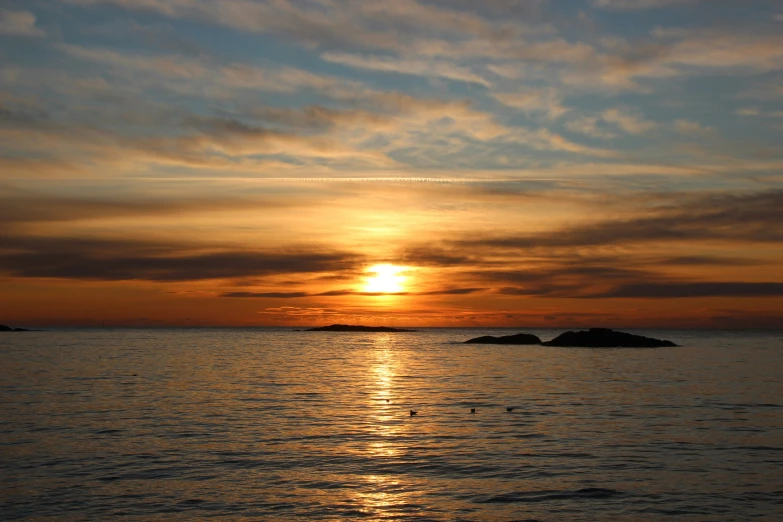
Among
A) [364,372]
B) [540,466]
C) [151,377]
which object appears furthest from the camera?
[364,372]

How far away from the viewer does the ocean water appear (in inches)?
957

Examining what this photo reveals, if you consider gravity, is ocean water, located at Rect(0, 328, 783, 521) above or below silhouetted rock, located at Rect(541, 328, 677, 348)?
below

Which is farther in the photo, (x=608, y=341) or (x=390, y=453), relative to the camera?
(x=608, y=341)

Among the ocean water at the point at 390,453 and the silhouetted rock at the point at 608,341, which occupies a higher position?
the silhouetted rock at the point at 608,341

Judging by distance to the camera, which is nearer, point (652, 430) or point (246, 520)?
point (246, 520)

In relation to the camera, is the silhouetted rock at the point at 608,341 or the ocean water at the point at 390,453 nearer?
the ocean water at the point at 390,453

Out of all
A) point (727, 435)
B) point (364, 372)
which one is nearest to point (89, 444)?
point (727, 435)

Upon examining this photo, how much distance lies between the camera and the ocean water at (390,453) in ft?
79.7

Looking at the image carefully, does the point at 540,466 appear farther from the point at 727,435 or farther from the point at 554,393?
the point at 554,393

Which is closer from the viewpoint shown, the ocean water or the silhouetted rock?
the ocean water

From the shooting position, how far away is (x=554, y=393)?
60969 millimetres

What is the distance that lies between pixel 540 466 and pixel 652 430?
517 inches

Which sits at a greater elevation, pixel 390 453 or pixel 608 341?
pixel 608 341

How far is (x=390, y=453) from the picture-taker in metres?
33.5
